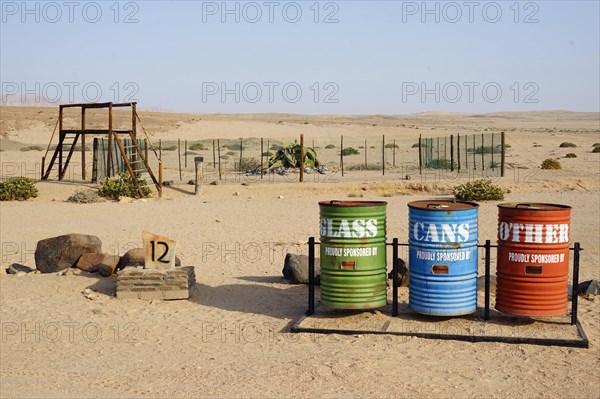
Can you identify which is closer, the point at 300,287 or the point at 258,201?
the point at 300,287

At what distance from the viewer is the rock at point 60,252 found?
38.9 ft

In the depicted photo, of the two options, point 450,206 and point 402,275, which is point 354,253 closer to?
point 450,206

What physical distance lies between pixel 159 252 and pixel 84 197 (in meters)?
13.6

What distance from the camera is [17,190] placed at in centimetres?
2320

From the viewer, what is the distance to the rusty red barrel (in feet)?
26.9

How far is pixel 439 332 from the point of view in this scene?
835cm

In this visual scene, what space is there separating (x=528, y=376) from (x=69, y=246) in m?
7.51

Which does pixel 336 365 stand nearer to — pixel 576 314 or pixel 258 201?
pixel 576 314

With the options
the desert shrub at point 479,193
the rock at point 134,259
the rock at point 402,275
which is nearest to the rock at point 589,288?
the rock at point 402,275

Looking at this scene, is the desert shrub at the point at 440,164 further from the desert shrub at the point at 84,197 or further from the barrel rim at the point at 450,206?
the barrel rim at the point at 450,206

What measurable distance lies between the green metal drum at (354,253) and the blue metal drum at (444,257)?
39 centimetres

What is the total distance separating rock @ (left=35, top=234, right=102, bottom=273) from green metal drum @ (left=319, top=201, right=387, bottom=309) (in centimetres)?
485

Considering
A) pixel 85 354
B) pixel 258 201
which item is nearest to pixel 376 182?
pixel 258 201

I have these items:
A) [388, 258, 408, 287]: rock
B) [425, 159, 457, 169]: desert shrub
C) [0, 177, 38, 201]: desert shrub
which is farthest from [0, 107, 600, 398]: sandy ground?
[425, 159, 457, 169]: desert shrub
